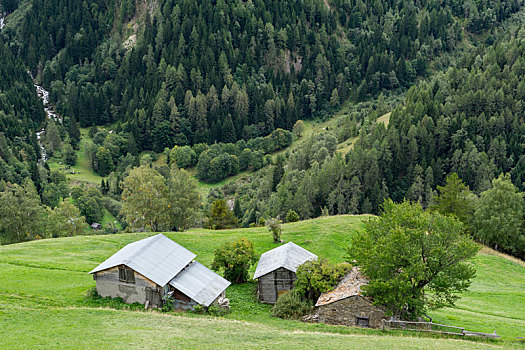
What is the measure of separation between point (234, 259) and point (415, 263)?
25.8 m

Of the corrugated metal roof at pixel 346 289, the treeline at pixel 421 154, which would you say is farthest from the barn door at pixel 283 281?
the treeline at pixel 421 154

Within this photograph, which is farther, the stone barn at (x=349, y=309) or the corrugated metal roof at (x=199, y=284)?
the corrugated metal roof at (x=199, y=284)

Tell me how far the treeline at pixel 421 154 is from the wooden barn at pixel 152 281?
73193 mm

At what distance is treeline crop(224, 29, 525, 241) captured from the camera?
134m

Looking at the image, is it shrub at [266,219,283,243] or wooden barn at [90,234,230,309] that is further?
shrub at [266,219,283,243]

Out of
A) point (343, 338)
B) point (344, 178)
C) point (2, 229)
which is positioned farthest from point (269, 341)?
point (344, 178)

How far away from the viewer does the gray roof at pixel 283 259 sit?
192ft

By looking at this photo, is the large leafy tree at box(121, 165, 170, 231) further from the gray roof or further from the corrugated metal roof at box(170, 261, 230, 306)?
the corrugated metal roof at box(170, 261, 230, 306)

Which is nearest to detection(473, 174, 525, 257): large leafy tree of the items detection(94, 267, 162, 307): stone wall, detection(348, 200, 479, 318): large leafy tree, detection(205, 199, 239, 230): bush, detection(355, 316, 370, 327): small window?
detection(348, 200, 479, 318): large leafy tree

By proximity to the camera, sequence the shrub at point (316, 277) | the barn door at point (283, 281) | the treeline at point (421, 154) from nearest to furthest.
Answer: the shrub at point (316, 277)
the barn door at point (283, 281)
the treeline at point (421, 154)

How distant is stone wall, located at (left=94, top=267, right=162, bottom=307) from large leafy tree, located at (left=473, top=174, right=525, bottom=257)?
7001 centimetres

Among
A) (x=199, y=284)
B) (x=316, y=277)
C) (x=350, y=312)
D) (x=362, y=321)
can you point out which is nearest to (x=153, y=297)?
(x=199, y=284)

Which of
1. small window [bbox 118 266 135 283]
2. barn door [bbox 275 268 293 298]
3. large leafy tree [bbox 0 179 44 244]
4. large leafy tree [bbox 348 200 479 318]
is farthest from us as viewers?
large leafy tree [bbox 0 179 44 244]

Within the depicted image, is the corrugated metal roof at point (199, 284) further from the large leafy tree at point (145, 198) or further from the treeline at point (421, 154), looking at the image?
the treeline at point (421, 154)
